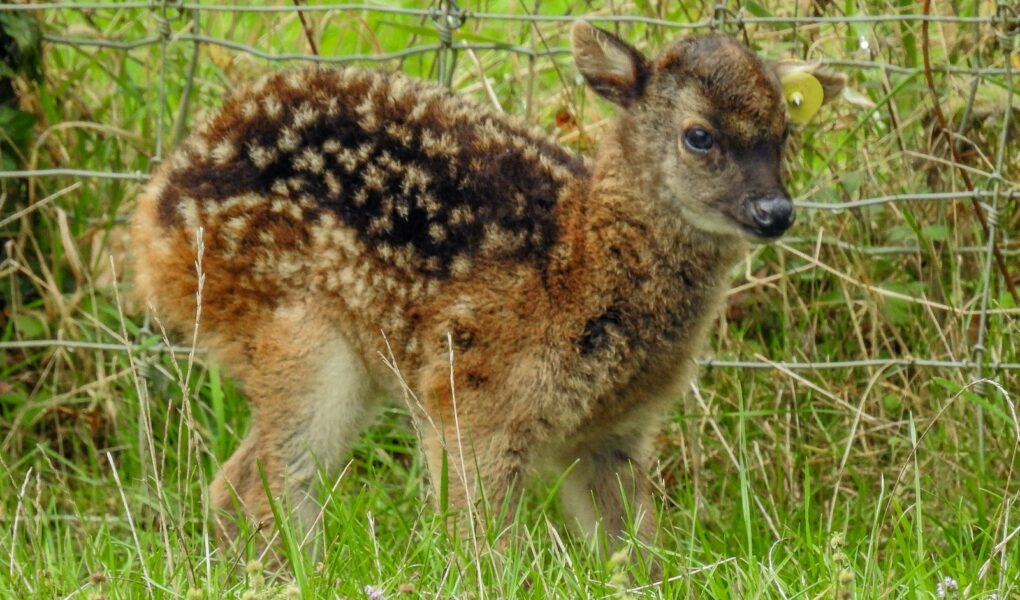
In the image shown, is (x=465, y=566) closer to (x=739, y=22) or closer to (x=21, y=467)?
(x=739, y=22)

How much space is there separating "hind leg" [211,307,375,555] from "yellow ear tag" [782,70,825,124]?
1535 mm

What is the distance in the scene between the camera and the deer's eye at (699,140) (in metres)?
4.99

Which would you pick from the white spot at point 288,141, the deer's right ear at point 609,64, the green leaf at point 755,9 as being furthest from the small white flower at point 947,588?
the green leaf at point 755,9

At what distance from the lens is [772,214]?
4.80 m

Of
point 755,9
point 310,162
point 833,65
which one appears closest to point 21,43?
point 310,162

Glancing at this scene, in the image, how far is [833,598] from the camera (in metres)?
3.70

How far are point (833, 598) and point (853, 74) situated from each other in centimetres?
301

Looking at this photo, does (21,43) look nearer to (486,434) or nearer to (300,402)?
(300,402)

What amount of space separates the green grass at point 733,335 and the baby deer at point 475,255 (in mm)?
231

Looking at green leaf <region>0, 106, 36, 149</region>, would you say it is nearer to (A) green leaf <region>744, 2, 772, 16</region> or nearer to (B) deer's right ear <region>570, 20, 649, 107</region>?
(B) deer's right ear <region>570, 20, 649, 107</region>

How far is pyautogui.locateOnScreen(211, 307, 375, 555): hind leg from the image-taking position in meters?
5.14

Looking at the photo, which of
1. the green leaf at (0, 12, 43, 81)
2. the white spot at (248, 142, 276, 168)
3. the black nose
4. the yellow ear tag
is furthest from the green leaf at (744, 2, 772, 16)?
the green leaf at (0, 12, 43, 81)

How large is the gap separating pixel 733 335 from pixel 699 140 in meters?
1.35

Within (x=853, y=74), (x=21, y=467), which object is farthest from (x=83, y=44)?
(x=853, y=74)
